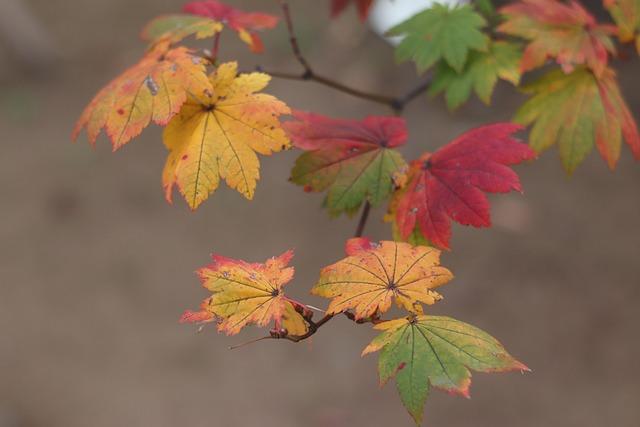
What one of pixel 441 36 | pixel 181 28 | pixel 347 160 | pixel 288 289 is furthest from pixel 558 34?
pixel 288 289

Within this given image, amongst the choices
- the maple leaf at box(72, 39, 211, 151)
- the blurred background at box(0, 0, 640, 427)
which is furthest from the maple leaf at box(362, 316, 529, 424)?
the blurred background at box(0, 0, 640, 427)

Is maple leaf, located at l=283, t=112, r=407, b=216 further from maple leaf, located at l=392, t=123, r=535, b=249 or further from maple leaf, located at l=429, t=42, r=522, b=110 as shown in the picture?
maple leaf, located at l=429, t=42, r=522, b=110

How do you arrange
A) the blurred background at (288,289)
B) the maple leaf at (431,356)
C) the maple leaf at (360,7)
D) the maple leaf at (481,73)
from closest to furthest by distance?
the maple leaf at (431,356) < the maple leaf at (481,73) < the maple leaf at (360,7) < the blurred background at (288,289)

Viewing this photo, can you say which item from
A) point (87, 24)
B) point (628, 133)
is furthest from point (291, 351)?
point (87, 24)

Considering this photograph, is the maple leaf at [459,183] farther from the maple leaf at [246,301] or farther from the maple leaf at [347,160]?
the maple leaf at [246,301]

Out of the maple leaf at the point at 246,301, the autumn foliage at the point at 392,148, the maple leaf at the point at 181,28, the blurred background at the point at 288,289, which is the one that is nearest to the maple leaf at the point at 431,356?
the autumn foliage at the point at 392,148

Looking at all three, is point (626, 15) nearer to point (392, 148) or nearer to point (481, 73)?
point (481, 73)
